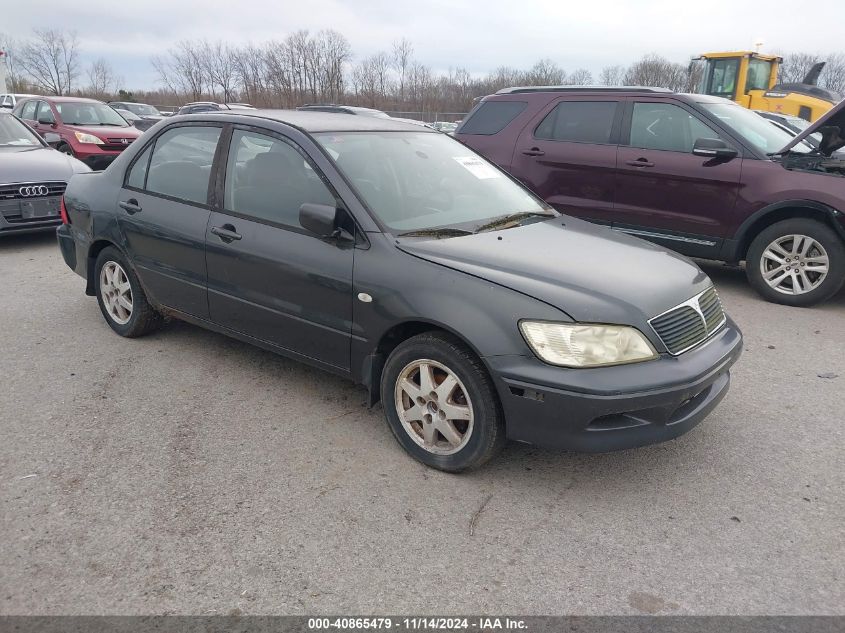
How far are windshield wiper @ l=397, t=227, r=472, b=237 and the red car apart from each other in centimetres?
1056

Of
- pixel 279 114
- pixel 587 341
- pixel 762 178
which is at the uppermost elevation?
pixel 279 114

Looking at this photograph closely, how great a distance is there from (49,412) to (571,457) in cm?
291

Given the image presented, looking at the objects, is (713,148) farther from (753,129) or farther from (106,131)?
(106,131)

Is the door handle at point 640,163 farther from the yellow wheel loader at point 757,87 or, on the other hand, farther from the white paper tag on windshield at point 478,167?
the yellow wheel loader at point 757,87

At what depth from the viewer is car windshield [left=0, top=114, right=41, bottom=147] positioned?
346 inches

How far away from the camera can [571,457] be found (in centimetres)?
342

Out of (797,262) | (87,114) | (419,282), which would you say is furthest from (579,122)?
(87,114)

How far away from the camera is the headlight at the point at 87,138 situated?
12.3 meters

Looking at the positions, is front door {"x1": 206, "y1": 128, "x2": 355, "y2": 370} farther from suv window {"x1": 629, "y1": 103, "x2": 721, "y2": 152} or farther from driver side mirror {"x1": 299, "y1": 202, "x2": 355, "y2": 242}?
suv window {"x1": 629, "y1": 103, "x2": 721, "y2": 152}

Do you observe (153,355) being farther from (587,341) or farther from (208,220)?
(587,341)

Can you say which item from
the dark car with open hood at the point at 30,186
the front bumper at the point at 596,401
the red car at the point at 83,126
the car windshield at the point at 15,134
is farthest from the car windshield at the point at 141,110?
the front bumper at the point at 596,401

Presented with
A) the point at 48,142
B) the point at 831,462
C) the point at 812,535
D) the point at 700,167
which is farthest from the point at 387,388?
the point at 48,142

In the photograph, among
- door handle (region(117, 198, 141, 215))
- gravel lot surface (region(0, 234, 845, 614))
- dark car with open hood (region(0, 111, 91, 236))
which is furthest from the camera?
dark car with open hood (region(0, 111, 91, 236))

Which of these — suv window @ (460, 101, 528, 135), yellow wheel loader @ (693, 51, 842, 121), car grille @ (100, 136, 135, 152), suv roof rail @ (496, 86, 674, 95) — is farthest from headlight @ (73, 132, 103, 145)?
yellow wheel loader @ (693, 51, 842, 121)
